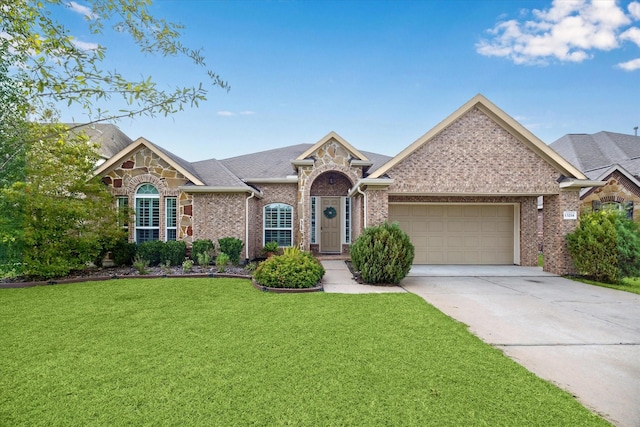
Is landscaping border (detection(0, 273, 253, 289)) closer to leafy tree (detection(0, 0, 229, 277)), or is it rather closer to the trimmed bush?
the trimmed bush

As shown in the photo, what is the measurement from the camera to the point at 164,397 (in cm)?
300

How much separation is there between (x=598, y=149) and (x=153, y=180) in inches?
997

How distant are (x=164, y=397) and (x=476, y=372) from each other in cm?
338

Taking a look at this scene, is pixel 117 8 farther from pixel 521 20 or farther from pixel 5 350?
pixel 521 20

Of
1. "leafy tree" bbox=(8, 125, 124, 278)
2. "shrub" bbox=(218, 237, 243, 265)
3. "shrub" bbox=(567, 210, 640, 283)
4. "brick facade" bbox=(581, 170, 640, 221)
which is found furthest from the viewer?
"brick facade" bbox=(581, 170, 640, 221)

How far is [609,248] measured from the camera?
9188 mm

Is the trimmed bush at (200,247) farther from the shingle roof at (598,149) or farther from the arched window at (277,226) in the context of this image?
the shingle roof at (598,149)

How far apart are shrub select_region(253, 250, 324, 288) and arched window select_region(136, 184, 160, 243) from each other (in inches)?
236

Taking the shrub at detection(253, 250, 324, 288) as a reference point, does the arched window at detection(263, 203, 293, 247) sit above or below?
above

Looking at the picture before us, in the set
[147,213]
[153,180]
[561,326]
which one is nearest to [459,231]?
[561,326]

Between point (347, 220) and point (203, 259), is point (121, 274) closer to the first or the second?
point (203, 259)

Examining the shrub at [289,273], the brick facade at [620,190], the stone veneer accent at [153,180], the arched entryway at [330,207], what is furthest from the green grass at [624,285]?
the stone veneer accent at [153,180]

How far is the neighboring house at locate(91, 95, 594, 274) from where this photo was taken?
398 inches

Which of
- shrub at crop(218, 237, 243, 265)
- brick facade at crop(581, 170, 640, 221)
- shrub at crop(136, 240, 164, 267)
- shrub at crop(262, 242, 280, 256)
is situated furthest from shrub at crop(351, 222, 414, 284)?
brick facade at crop(581, 170, 640, 221)
